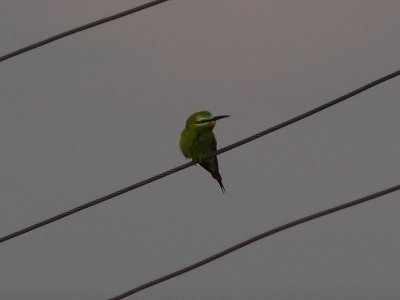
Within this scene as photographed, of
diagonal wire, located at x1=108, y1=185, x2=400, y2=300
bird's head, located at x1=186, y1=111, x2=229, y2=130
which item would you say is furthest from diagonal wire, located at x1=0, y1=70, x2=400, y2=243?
bird's head, located at x1=186, y1=111, x2=229, y2=130

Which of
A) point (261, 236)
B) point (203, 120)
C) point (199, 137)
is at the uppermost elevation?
point (203, 120)

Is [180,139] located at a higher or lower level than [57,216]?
higher

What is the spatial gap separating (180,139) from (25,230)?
512 centimetres

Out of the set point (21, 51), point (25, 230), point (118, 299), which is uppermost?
point (21, 51)

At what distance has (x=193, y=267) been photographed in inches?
247

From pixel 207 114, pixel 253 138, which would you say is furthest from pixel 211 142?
pixel 253 138

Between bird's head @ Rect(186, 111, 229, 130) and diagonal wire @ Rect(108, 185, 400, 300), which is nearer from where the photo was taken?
diagonal wire @ Rect(108, 185, 400, 300)

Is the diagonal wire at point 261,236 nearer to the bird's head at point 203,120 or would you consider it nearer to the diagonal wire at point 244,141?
the diagonal wire at point 244,141

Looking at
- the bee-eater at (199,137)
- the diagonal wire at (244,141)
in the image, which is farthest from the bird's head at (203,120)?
the diagonal wire at (244,141)

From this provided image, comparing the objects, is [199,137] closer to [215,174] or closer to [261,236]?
[215,174]

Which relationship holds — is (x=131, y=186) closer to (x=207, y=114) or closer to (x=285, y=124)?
(x=285, y=124)

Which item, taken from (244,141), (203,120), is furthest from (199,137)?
(244,141)

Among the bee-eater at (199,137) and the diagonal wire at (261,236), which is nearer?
the diagonal wire at (261,236)

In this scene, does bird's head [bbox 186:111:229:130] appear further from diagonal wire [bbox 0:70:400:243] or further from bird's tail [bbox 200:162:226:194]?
diagonal wire [bbox 0:70:400:243]
